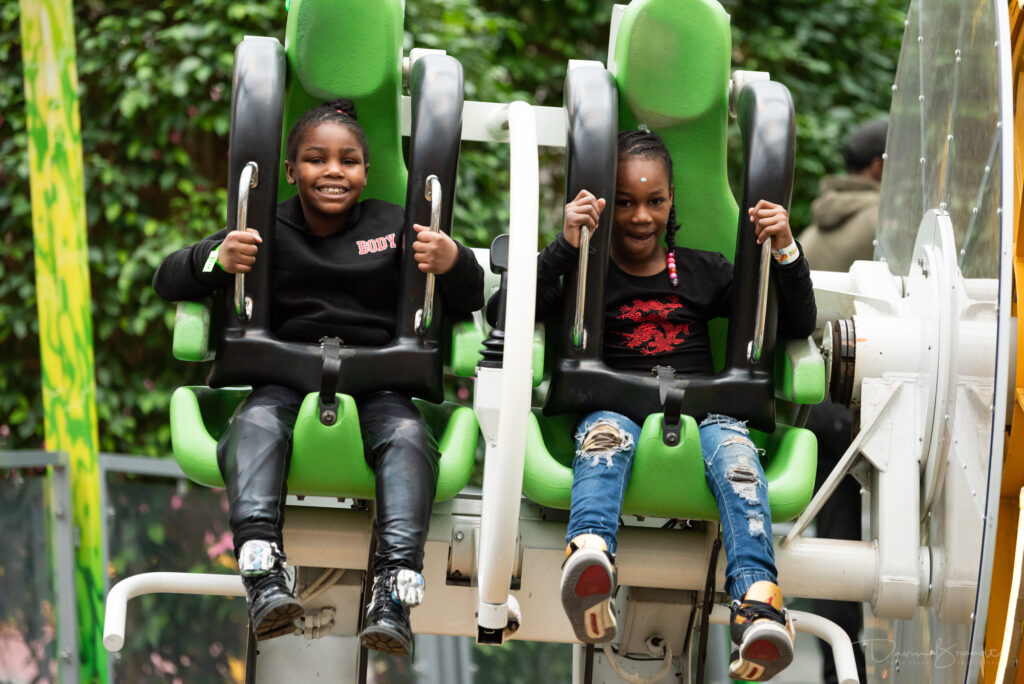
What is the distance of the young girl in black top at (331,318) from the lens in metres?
2.86

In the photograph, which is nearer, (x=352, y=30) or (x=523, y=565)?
(x=523, y=565)

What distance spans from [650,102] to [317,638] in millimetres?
1568

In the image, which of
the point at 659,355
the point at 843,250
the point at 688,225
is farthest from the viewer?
the point at 843,250

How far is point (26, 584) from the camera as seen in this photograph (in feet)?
15.8

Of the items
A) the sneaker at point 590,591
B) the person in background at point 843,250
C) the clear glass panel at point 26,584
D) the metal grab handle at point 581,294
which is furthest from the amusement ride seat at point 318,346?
the clear glass panel at point 26,584

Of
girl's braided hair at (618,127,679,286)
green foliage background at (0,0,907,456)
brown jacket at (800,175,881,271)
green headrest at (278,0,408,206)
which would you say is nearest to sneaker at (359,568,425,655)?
girl's braided hair at (618,127,679,286)

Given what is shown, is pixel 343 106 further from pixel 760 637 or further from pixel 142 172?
pixel 142 172

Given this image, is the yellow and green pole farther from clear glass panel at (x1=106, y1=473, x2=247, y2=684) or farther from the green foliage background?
the green foliage background

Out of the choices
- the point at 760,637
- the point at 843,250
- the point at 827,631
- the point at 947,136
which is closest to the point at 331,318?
the point at 760,637

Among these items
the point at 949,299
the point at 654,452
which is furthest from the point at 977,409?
the point at 654,452

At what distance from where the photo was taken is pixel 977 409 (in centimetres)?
298

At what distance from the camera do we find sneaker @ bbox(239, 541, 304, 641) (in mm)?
2797

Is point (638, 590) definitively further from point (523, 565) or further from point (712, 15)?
point (712, 15)

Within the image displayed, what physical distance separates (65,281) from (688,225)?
234 cm
